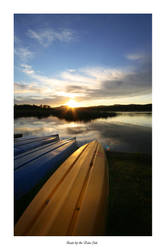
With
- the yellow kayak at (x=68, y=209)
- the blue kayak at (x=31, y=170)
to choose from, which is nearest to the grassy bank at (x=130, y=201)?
the yellow kayak at (x=68, y=209)

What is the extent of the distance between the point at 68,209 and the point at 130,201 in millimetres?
1267

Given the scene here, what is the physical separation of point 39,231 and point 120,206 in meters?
1.40

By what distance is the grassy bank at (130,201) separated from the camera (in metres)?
1.67

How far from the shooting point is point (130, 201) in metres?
2.08

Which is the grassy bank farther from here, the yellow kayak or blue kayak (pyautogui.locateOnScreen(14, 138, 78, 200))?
blue kayak (pyautogui.locateOnScreen(14, 138, 78, 200))

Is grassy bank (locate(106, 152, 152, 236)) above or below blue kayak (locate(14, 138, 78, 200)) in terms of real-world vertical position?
below

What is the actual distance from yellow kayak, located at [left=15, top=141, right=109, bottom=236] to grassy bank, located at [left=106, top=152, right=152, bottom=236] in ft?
0.96

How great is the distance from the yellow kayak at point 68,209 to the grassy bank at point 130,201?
Answer: 0.96 feet

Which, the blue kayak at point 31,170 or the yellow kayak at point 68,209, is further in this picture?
the blue kayak at point 31,170

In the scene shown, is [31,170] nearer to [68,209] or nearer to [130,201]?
[68,209]

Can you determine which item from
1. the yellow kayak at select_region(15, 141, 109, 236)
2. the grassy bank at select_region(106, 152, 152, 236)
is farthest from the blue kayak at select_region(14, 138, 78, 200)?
the grassy bank at select_region(106, 152, 152, 236)

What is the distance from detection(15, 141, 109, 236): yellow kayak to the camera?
1.37 meters

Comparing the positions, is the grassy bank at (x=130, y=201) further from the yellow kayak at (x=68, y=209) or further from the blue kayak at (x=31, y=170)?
the blue kayak at (x=31, y=170)
